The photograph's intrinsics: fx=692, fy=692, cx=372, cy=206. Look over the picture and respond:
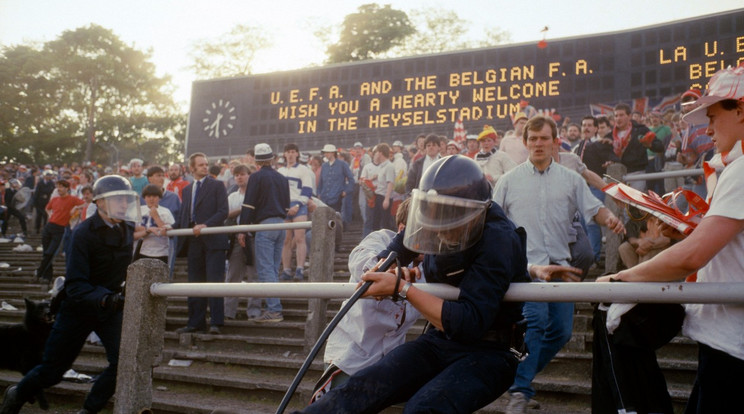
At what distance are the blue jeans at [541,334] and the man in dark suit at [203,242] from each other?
439cm

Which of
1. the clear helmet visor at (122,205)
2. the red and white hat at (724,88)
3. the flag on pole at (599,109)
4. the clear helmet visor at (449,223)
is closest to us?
the red and white hat at (724,88)

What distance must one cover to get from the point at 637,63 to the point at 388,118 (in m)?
7.27

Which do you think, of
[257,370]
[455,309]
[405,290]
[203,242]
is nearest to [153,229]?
[203,242]

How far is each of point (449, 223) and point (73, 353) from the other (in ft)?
13.0

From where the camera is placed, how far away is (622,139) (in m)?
Answer: 9.77

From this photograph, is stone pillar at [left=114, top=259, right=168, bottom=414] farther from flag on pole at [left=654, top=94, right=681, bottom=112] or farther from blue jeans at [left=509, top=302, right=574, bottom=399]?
flag on pole at [left=654, top=94, right=681, bottom=112]

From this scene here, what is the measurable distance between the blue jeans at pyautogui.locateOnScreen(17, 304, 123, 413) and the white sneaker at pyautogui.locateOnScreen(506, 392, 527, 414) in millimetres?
3035

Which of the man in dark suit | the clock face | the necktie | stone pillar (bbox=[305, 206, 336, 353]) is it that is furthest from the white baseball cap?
the clock face

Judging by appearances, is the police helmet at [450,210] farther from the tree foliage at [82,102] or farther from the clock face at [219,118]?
the tree foliage at [82,102]

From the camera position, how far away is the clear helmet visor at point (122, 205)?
5.73 meters

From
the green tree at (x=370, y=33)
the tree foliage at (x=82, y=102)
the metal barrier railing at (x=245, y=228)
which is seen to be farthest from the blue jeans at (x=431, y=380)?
the tree foliage at (x=82, y=102)

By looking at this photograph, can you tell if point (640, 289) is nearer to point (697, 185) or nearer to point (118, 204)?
point (118, 204)

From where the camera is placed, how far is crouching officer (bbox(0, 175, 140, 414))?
17.8 ft

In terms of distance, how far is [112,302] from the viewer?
5383 millimetres
